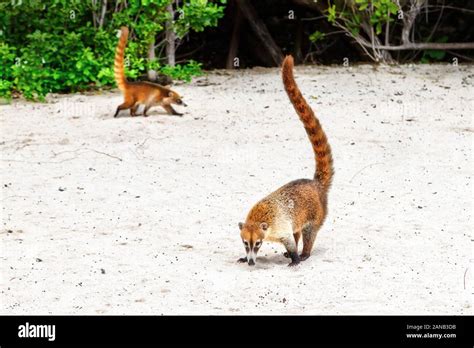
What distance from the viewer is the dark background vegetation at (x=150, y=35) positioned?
10844mm

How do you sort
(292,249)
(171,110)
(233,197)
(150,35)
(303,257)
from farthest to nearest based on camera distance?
1. (150,35)
2. (171,110)
3. (233,197)
4. (303,257)
5. (292,249)

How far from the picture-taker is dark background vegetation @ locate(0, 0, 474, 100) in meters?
10.8

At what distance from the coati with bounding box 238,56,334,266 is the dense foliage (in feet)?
16.6

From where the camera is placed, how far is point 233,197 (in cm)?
743

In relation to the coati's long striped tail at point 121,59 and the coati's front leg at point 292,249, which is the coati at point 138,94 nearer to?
the coati's long striped tail at point 121,59

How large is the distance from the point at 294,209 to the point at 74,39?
5608 mm

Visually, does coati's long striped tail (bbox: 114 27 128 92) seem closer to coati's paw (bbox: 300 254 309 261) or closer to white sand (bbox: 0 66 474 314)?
white sand (bbox: 0 66 474 314)

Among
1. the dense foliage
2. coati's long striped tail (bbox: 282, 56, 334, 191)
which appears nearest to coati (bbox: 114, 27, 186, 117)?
the dense foliage

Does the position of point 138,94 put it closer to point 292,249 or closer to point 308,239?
point 308,239

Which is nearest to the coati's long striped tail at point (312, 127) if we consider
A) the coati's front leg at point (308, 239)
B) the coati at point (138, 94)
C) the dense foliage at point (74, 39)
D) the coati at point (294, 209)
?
the coati at point (294, 209)

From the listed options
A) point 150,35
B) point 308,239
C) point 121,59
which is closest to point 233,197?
point 308,239

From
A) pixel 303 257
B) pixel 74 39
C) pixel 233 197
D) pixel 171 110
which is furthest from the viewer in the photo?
pixel 74 39

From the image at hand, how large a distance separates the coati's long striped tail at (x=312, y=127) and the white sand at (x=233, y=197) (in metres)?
0.46

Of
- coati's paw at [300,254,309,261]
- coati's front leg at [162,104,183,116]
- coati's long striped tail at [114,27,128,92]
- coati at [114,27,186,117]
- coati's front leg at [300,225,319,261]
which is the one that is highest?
coati's long striped tail at [114,27,128,92]
